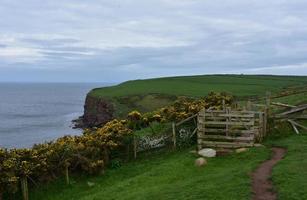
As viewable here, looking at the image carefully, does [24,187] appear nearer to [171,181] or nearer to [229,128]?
[171,181]

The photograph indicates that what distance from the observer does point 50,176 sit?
27984mm

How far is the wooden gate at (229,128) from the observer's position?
2956 centimetres

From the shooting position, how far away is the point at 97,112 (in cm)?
11144

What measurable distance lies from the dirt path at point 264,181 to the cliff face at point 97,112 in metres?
73.3

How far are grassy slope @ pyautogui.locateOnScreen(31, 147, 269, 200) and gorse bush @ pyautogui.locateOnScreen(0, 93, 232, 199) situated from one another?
94 centimetres

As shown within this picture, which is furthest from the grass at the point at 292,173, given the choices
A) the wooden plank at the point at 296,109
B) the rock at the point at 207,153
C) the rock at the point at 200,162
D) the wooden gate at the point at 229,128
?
the rock at the point at 200,162

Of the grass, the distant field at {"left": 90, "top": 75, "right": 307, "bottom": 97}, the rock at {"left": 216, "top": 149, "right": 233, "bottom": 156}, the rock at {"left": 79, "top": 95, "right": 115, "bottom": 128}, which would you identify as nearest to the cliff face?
the rock at {"left": 79, "top": 95, "right": 115, "bottom": 128}

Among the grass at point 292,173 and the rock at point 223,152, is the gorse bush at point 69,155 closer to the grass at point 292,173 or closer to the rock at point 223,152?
the rock at point 223,152

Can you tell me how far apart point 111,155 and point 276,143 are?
1095 centimetres

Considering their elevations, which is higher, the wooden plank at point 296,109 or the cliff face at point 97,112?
the wooden plank at point 296,109

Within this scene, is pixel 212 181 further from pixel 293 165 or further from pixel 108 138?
pixel 108 138

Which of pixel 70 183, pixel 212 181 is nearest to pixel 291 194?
pixel 212 181

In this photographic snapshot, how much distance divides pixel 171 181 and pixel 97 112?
87847 mm

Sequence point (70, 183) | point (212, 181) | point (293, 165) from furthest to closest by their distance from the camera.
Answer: point (70, 183), point (293, 165), point (212, 181)
